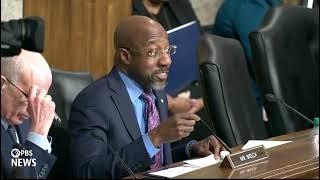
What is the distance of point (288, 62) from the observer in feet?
10.7

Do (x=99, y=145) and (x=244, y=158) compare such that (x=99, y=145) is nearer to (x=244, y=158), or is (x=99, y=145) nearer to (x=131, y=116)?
(x=131, y=116)

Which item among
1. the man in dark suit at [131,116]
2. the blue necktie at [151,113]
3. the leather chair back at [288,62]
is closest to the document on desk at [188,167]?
the man in dark suit at [131,116]

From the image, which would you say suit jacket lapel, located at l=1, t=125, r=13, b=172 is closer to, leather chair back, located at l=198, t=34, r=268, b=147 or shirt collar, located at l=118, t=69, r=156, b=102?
shirt collar, located at l=118, t=69, r=156, b=102

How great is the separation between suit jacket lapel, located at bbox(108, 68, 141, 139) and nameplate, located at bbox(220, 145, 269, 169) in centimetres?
48

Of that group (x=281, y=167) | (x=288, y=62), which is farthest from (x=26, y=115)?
(x=288, y=62)

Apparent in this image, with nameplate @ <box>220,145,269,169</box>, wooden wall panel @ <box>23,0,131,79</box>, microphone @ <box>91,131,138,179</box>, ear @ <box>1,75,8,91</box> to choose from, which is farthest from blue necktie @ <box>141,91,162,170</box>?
wooden wall panel @ <box>23,0,131,79</box>

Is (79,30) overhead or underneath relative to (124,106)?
overhead

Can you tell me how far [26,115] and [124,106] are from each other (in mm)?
398

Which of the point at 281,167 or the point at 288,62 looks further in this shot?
the point at 288,62

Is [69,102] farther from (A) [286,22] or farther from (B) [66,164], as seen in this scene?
(A) [286,22]

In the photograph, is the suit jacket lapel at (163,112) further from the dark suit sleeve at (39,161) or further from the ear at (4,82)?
the ear at (4,82)

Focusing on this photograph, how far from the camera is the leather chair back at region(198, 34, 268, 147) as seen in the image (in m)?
2.76

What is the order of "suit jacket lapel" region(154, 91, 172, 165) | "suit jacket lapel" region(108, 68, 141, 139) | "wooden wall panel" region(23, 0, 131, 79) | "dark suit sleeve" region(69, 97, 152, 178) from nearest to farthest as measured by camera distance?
1. "dark suit sleeve" region(69, 97, 152, 178)
2. "suit jacket lapel" region(108, 68, 141, 139)
3. "suit jacket lapel" region(154, 91, 172, 165)
4. "wooden wall panel" region(23, 0, 131, 79)

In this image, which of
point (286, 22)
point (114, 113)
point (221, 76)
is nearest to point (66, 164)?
point (114, 113)
